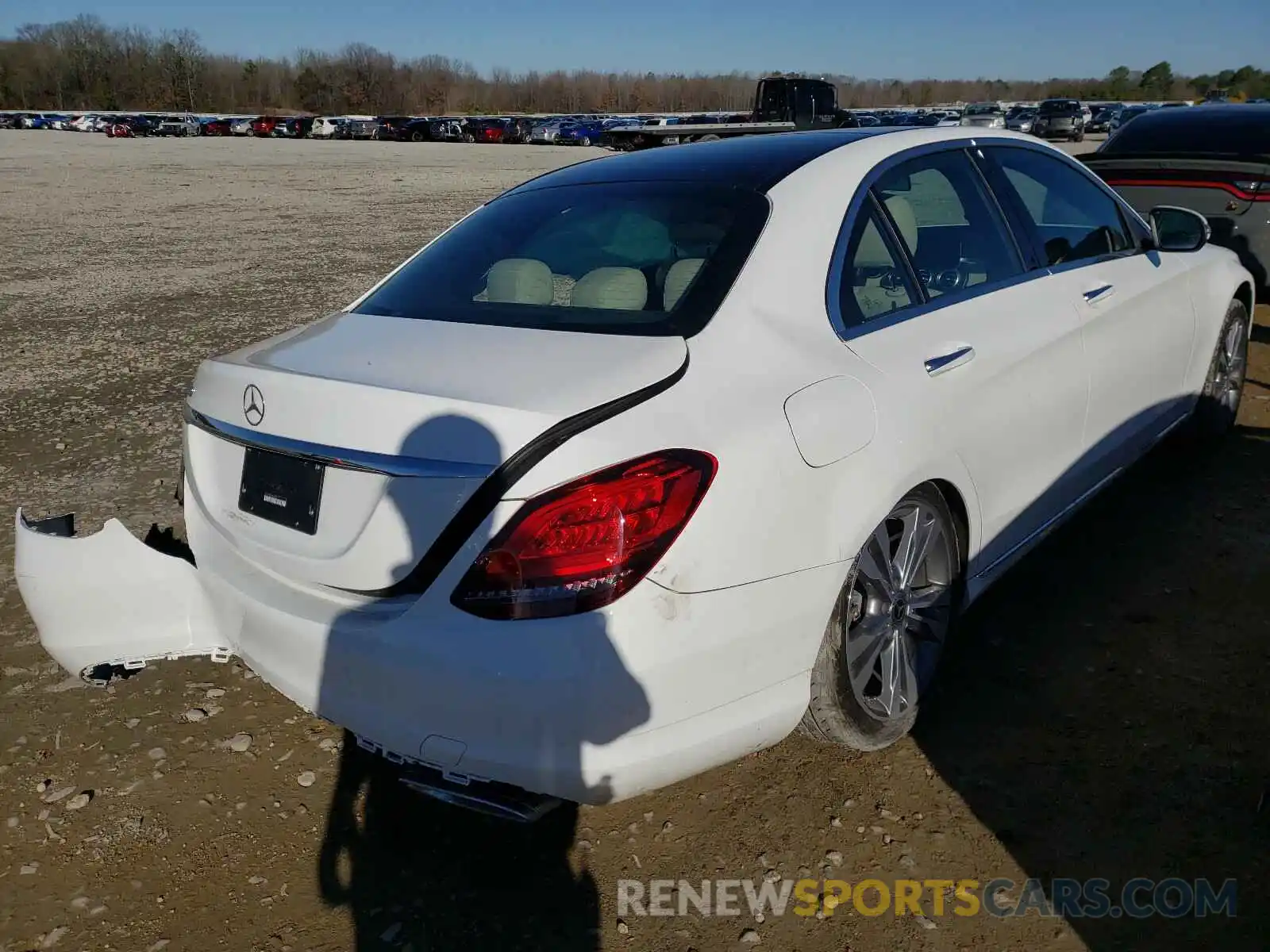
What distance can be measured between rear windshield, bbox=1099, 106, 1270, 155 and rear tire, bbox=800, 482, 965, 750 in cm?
653

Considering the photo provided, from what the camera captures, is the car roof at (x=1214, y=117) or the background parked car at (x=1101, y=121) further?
the background parked car at (x=1101, y=121)

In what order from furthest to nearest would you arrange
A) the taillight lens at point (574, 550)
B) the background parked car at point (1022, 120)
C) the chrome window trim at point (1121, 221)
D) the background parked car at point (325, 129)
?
the background parked car at point (325, 129) → the background parked car at point (1022, 120) → the chrome window trim at point (1121, 221) → the taillight lens at point (574, 550)

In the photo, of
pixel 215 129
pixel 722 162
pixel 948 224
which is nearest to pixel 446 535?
pixel 722 162

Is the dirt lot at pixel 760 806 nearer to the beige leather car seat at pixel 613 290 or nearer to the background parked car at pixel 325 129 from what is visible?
the beige leather car seat at pixel 613 290

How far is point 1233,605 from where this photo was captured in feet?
11.8

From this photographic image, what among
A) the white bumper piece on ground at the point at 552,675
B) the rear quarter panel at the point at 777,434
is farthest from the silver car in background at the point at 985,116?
the white bumper piece on ground at the point at 552,675

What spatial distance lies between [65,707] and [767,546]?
7.97 feet

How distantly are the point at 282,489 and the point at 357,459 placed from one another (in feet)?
0.98

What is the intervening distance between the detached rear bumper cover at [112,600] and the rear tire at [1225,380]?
4437mm

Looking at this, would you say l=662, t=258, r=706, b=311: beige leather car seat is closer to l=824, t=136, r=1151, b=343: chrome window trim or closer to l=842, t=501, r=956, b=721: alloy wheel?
l=824, t=136, r=1151, b=343: chrome window trim

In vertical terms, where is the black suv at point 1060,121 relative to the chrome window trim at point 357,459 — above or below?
above

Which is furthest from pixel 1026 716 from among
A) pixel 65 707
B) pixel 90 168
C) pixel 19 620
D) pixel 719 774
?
pixel 90 168

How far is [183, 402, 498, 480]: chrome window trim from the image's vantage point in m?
1.96

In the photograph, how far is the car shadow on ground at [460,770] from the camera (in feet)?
6.42
